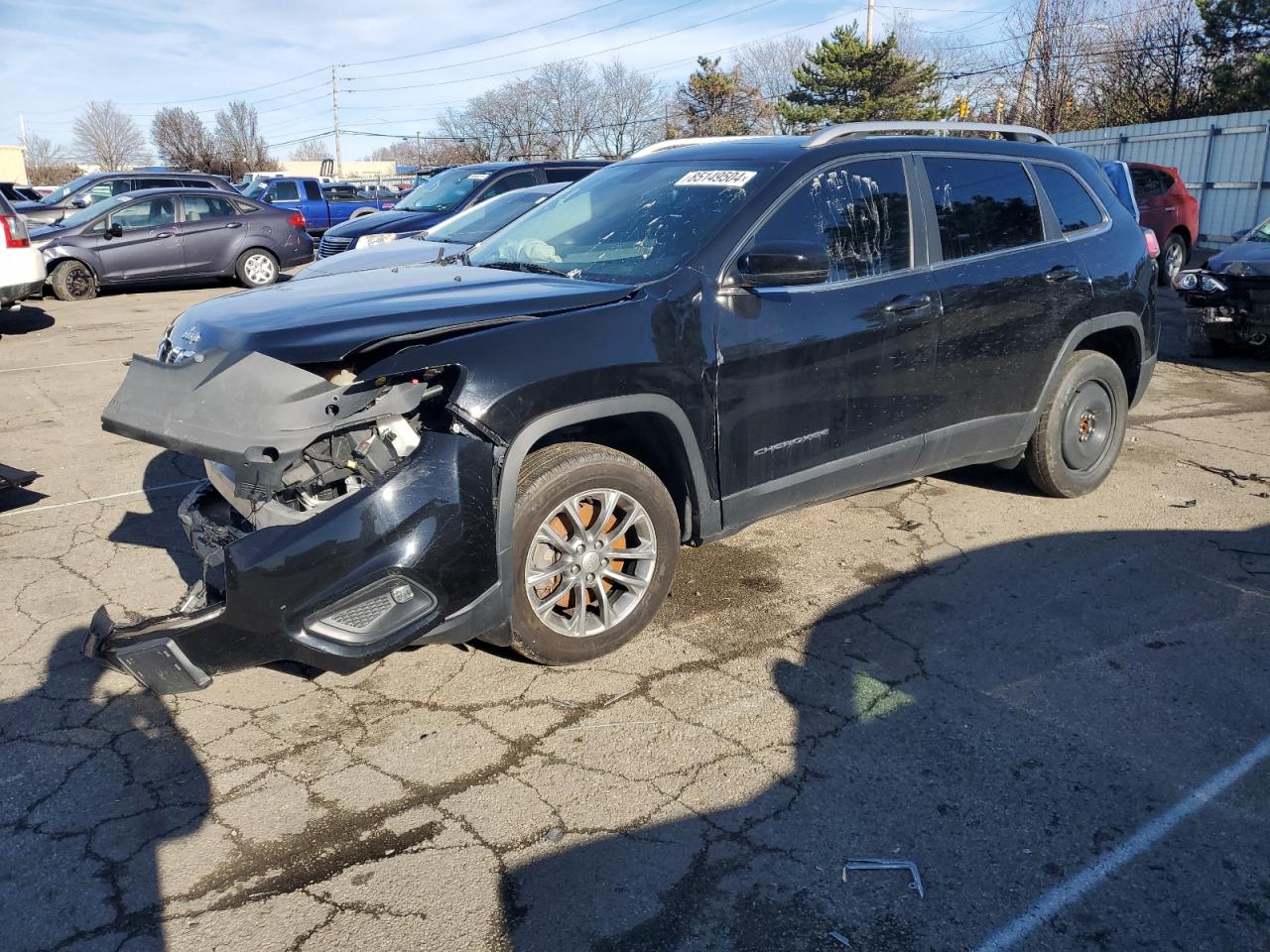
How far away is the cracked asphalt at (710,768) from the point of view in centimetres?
260

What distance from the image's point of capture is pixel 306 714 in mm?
3584

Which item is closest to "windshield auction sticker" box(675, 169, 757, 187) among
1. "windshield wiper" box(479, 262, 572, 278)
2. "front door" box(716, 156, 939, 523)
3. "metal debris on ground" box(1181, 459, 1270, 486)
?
"front door" box(716, 156, 939, 523)

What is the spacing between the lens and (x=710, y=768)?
3232mm

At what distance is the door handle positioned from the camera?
4.45 m

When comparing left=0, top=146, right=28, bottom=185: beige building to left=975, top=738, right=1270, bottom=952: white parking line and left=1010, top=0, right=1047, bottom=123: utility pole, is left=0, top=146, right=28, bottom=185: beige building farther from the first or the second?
left=975, top=738, right=1270, bottom=952: white parking line

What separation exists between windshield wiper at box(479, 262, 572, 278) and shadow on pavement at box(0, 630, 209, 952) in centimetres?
227

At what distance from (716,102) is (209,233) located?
157 ft

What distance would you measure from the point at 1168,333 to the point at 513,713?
1047 centimetres

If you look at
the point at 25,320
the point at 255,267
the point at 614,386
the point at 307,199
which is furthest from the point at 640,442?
the point at 307,199

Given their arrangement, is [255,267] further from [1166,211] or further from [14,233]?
[1166,211]

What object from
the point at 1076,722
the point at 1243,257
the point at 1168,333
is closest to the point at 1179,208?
the point at 1168,333

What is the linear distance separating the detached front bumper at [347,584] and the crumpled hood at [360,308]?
43 cm

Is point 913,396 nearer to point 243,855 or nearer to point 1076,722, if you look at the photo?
point 1076,722

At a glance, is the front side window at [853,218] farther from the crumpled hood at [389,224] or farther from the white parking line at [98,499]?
the crumpled hood at [389,224]
